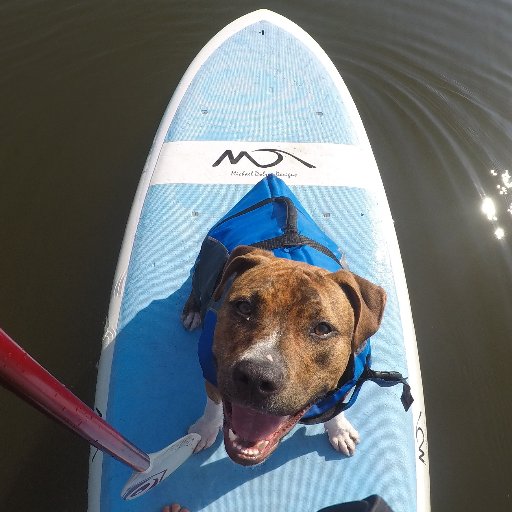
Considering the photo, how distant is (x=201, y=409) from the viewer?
10.8ft

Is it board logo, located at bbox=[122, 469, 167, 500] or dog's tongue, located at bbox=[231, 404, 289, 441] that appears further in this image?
board logo, located at bbox=[122, 469, 167, 500]

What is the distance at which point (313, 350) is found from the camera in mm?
2010

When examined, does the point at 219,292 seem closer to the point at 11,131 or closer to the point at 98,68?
the point at 11,131

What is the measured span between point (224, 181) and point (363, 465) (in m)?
2.41

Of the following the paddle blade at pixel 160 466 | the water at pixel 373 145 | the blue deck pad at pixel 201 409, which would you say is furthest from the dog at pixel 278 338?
the water at pixel 373 145

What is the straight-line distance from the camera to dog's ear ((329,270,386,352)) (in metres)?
2.22

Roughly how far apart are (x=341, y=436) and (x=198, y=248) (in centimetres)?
169

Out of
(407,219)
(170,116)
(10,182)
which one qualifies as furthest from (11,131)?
(407,219)

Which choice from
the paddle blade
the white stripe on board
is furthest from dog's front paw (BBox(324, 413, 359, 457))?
the white stripe on board

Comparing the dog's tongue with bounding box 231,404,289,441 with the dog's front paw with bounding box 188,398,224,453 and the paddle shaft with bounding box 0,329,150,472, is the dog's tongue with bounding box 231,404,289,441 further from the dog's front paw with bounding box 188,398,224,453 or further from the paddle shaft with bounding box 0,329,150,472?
the dog's front paw with bounding box 188,398,224,453

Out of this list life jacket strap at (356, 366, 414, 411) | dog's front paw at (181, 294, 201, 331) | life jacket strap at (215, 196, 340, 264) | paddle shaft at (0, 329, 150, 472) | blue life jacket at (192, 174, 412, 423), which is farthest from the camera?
dog's front paw at (181, 294, 201, 331)

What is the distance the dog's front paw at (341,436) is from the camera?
3143mm

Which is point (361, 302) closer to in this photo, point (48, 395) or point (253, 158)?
point (48, 395)

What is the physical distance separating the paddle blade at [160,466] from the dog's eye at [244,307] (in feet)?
4.05
